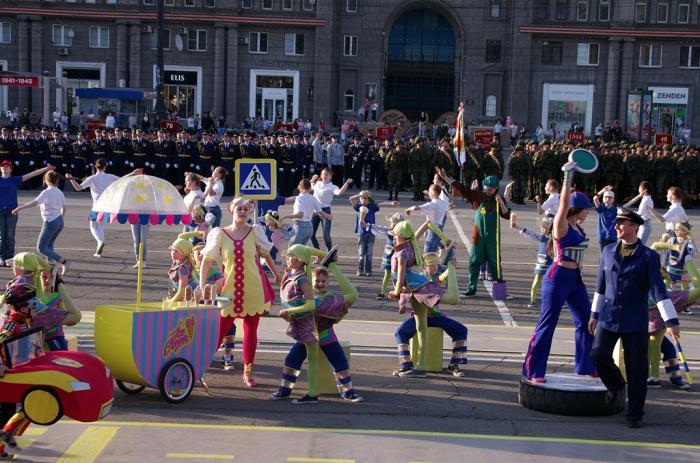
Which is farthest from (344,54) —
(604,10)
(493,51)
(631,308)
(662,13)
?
(631,308)

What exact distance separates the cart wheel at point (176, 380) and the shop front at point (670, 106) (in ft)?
168

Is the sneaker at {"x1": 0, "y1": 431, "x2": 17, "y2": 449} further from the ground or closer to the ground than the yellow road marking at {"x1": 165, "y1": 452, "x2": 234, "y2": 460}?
further from the ground

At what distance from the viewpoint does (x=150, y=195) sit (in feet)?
35.5

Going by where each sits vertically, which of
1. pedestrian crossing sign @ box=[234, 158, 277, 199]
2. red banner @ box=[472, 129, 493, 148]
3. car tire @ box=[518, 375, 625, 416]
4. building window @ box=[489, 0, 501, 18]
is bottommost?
car tire @ box=[518, 375, 625, 416]

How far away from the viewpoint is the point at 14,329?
810 centimetres

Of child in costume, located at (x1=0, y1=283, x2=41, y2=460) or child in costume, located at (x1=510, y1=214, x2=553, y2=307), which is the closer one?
child in costume, located at (x1=0, y1=283, x2=41, y2=460)

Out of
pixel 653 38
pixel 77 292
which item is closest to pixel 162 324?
pixel 77 292

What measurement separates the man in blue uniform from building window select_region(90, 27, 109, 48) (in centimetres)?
5104

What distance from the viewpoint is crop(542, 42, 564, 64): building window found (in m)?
57.8

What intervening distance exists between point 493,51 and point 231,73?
47.7ft

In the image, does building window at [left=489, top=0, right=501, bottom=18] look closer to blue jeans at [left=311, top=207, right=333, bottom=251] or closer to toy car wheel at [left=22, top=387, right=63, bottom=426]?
blue jeans at [left=311, top=207, right=333, bottom=251]

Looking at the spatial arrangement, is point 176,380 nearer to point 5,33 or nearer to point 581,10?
point 5,33

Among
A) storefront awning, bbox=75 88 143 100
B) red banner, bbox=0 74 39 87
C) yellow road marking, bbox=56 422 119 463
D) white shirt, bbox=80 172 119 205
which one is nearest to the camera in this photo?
yellow road marking, bbox=56 422 119 463

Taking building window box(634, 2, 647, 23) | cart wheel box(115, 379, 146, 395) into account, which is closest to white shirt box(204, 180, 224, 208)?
cart wheel box(115, 379, 146, 395)
